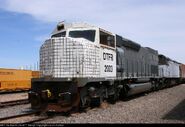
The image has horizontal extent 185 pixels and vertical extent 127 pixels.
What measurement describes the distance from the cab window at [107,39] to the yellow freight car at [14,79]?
14.0 m

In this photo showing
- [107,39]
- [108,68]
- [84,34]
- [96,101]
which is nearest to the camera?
[84,34]

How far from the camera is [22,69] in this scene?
1215 inches

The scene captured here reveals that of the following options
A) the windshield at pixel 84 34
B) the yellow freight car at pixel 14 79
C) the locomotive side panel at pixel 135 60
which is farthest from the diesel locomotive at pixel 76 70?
the yellow freight car at pixel 14 79

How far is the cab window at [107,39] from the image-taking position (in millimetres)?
13750

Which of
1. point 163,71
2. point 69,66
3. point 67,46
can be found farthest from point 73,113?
point 163,71

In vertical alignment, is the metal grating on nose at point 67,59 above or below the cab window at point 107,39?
below

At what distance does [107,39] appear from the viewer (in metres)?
14.3

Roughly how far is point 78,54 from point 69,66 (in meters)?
0.56

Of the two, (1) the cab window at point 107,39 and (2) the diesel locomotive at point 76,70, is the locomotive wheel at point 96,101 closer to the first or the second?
(2) the diesel locomotive at point 76,70

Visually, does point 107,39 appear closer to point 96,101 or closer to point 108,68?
point 108,68

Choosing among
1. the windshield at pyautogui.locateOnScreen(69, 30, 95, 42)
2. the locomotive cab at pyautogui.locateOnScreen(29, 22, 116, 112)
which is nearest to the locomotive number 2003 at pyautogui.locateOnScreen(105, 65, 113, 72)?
the locomotive cab at pyautogui.locateOnScreen(29, 22, 116, 112)

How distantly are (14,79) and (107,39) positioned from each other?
16903 mm

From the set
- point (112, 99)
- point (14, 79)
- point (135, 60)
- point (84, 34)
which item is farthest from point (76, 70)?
point (14, 79)

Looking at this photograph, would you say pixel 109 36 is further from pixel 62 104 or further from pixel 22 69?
pixel 22 69
